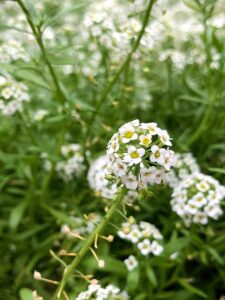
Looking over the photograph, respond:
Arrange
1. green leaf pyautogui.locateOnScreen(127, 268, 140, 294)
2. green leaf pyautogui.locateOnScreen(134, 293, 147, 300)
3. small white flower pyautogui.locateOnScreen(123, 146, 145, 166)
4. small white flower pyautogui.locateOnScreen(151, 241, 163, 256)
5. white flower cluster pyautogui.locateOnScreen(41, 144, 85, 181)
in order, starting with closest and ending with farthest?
small white flower pyautogui.locateOnScreen(123, 146, 145, 166) → green leaf pyautogui.locateOnScreen(127, 268, 140, 294) → small white flower pyautogui.locateOnScreen(151, 241, 163, 256) → green leaf pyautogui.locateOnScreen(134, 293, 147, 300) → white flower cluster pyautogui.locateOnScreen(41, 144, 85, 181)

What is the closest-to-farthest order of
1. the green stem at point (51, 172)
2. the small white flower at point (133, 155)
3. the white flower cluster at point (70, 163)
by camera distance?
the small white flower at point (133, 155)
the green stem at point (51, 172)
the white flower cluster at point (70, 163)

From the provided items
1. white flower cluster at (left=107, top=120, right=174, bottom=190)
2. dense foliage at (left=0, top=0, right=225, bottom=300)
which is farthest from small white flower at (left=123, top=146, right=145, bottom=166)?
dense foliage at (left=0, top=0, right=225, bottom=300)

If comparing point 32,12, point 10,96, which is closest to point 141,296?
point 10,96

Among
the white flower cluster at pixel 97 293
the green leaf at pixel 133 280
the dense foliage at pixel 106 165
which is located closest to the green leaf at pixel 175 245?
the dense foliage at pixel 106 165

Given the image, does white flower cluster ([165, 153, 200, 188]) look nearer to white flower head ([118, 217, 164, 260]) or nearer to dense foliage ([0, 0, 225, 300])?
dense foliage ([0, 0, 225, 300])

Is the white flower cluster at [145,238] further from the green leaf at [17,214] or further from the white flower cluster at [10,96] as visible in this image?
the white flower cluster at [10,96]

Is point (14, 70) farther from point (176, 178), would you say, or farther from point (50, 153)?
point (176, 178)

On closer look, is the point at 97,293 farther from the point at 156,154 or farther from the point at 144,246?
the point at 156,154
